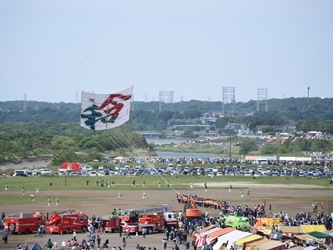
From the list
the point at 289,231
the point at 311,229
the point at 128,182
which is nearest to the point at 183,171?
the point at 128,182

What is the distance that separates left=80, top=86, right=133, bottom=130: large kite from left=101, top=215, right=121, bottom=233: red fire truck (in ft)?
23.7

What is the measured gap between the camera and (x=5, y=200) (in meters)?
57.7

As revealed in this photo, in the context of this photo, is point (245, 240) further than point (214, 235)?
No

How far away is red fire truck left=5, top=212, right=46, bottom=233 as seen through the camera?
1695 inches

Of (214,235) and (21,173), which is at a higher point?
(214,235)

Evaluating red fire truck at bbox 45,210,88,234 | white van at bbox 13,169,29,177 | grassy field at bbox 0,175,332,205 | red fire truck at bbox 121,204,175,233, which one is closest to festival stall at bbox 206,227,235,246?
red fire truck at bbox 121,204,175,233

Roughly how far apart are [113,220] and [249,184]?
3166cm

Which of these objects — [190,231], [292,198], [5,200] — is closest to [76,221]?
[190,231]

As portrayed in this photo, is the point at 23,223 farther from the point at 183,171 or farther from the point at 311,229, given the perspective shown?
the point at 183,171

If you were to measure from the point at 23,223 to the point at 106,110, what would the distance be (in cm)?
986

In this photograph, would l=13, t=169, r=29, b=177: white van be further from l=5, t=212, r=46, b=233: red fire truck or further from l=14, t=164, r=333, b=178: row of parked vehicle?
l=5, t=212, r=46, b=233: red fire truck

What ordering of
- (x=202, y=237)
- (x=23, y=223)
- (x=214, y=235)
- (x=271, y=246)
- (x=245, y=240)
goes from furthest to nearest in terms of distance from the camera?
(x=23, y=223), (x=202, y=237), (x=214, y=235), (x=245, y=240), (x=271, y=246)

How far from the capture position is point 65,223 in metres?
43.6

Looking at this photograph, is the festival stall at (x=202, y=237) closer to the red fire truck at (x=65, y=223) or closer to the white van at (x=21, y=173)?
the red fire truck at (x=65, y=223)
